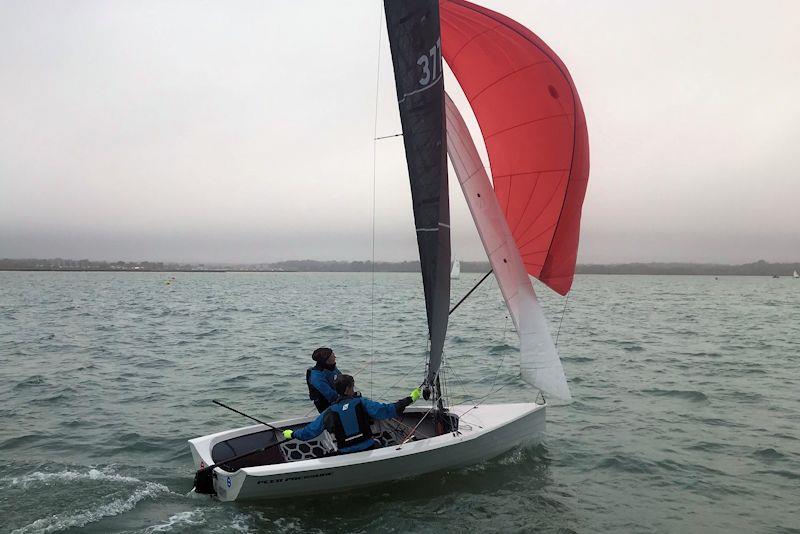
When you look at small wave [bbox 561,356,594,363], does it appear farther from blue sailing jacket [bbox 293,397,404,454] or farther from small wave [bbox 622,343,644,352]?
blue sailing jacket [bbox 293,397,404,454]

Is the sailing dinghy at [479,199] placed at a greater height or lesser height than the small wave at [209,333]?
greater

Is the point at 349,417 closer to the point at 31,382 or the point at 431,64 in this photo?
the point at 431,64

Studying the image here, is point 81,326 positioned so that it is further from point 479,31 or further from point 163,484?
point 479,31

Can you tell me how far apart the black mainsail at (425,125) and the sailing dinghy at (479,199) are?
0.04 feet

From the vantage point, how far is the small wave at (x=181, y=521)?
5406mm

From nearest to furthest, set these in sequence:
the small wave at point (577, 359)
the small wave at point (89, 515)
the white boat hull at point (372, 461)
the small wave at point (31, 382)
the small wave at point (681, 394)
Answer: the small wave at point (89, 515) < the white boat hull at point (372, 461) < the small wave at point (681, 394) < the small wave at point (31, 382) < the small wave at point (577, 359)

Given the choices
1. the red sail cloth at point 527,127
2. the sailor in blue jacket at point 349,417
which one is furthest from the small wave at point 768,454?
the sailor in blue jacket at point 349,417

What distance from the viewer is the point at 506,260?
743 cm

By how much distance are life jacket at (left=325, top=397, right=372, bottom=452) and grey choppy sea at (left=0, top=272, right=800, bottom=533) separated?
58 cm

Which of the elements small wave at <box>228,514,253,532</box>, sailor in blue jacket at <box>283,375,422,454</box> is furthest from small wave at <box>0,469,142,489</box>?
sailor in blue jacket at <box>283,375,422,454</box>

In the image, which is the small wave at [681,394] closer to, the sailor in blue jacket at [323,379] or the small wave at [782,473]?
the small wave at [782,473]

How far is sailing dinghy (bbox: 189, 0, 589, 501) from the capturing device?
20.7 feet

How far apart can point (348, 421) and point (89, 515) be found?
267cm

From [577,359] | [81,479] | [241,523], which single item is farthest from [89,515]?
[577,359]
